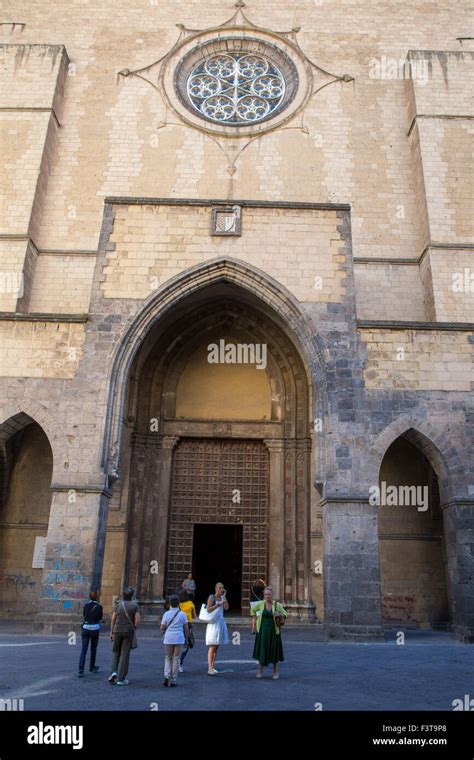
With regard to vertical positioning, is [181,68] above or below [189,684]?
above

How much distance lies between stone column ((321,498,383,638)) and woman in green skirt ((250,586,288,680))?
3.49 meters

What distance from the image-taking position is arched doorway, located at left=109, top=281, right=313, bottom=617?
41.9ft

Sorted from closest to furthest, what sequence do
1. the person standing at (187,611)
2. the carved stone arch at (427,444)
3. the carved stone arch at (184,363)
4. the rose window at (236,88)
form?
the person standing at (187,611), the carved stone arch at (427,444), the carved stone arch at (184,363), the rose window at (236,88)

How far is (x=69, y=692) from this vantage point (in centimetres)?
534

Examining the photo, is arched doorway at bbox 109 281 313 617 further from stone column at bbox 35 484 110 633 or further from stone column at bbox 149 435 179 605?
stone column at bbox 35 484 110 633

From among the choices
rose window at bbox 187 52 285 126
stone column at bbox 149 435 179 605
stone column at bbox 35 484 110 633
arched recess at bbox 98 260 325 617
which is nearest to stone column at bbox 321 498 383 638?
arched recess at bbox 98 260 325 617

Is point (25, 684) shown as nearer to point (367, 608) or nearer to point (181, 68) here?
point (367, 608)

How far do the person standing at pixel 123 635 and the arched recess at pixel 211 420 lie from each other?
19.1ft

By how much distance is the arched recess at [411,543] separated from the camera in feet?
41.3

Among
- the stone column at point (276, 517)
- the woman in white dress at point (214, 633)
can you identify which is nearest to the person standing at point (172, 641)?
the woman in white dress at point (214, 633)

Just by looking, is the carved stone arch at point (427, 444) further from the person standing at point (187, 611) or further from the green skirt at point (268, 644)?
the green skirt at point (268, 644)

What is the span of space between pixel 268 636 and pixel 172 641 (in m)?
1.10
